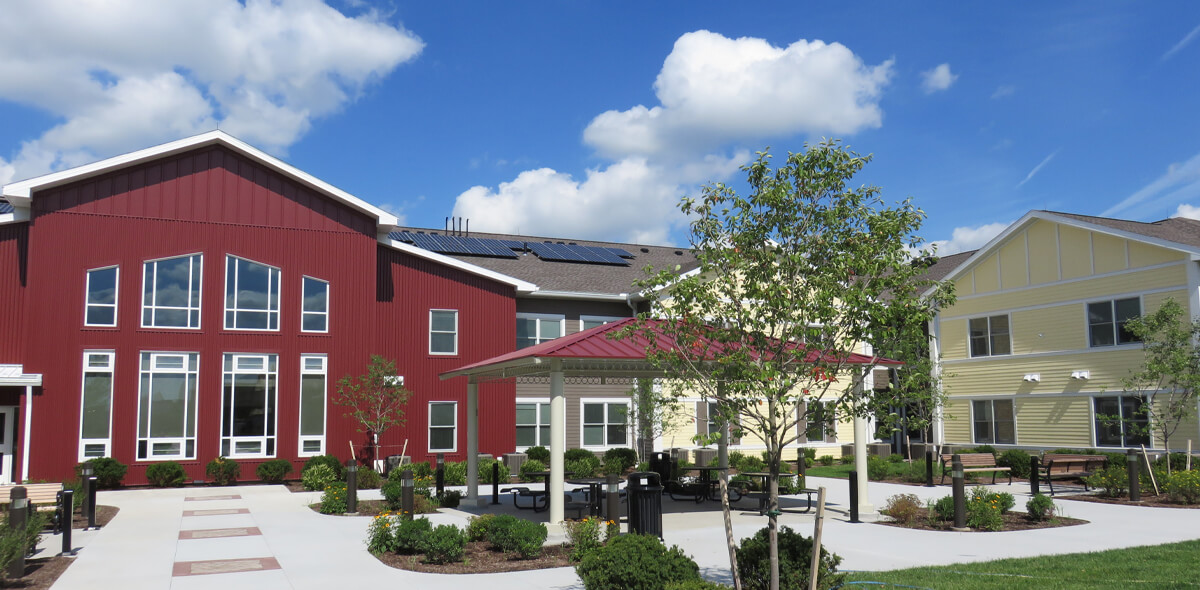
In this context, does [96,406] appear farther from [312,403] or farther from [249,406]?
[312,403]

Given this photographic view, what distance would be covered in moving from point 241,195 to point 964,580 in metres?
22.9

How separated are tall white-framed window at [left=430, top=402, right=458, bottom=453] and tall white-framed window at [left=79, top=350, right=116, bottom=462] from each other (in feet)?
29.8

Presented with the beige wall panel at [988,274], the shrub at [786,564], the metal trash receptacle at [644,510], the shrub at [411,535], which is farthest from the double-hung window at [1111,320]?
the shrub at [411,535]

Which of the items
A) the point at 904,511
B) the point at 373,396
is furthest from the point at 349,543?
the point at 373,396

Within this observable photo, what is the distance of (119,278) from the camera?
2498 cm

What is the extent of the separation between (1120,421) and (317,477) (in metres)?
23.4

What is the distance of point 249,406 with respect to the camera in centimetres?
2598

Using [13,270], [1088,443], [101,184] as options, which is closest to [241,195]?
[101,184]

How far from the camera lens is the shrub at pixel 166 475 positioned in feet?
Answer: 79.4

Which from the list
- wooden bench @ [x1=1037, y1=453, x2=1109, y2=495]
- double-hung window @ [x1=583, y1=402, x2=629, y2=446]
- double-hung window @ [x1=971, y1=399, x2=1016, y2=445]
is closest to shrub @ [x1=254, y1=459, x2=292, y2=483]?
double-hung window @ [x1=583, y1=402, x2=629, y2=446]

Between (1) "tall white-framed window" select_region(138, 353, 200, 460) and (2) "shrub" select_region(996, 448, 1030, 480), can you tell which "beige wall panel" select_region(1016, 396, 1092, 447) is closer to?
(2) "shrub" select_region(996, 448, 1030, 480)

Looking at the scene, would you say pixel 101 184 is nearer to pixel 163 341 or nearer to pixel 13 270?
pixel 13 270

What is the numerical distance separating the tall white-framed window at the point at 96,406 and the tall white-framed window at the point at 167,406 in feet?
2.50

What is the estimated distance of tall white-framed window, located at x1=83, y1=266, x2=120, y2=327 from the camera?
24.6m
